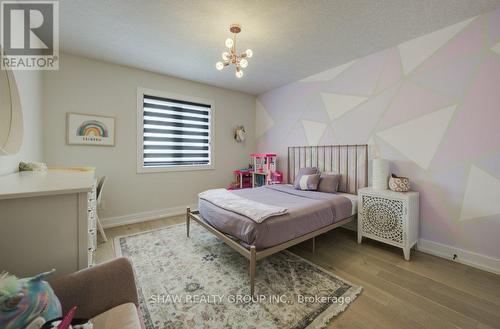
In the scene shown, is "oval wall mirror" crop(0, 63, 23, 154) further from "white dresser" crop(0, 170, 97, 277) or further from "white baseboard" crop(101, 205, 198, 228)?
"white baseboard" crop(101, 205, 198, 228)

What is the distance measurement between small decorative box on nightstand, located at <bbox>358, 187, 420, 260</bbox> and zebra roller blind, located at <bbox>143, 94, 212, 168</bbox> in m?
2.96

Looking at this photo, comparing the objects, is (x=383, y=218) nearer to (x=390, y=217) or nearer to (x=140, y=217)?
(x=390, y=217)

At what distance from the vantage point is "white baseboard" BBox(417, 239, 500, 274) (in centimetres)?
199

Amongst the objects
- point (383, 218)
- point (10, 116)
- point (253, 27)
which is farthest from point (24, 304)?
point (383, 218)

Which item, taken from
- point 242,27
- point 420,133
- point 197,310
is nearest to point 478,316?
point 420,133

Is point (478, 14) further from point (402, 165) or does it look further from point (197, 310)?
point (197, 310)

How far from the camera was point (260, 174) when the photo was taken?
4.21 meters

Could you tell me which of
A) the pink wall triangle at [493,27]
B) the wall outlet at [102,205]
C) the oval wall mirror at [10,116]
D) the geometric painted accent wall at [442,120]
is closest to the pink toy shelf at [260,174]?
the geometric painted accent wall at [442,120]

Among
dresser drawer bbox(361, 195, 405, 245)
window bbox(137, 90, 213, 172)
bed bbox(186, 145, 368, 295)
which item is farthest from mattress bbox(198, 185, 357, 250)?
window bbox(137, 90, 213, 172)

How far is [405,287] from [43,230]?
2.60m

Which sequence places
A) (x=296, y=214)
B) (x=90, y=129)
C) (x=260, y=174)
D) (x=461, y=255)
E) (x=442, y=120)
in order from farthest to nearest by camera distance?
(x=260, y=174), (x=90, y=129), (x=442, y=120), (x=461, y=255), (x=296, y=214)

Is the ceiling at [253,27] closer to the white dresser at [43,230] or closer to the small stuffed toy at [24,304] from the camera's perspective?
the white dresser at [43,230]

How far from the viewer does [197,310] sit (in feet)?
4.95

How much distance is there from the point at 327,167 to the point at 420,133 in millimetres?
1306
